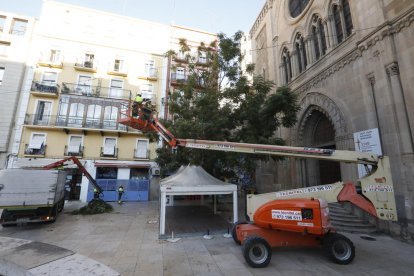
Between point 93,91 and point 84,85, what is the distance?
35.4 inches

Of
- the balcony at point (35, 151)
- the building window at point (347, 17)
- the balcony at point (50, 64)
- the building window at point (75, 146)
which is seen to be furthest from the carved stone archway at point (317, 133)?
the balcony at point (50, 64)

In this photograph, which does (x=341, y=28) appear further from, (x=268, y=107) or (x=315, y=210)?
(x=315, y=210)

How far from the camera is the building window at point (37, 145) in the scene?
18.8 m

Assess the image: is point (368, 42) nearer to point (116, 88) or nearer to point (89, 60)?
point (116, 88)

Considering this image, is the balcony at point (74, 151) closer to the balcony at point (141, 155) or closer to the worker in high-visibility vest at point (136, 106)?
the balcony at point (141, 155)

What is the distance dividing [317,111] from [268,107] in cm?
444

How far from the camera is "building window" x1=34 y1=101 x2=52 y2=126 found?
19.6 meters

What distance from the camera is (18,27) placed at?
70.3ft

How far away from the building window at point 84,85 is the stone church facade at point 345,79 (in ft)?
55.3

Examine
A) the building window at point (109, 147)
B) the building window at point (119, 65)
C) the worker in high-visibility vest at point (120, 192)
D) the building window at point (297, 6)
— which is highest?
the building window at point (297, 6)

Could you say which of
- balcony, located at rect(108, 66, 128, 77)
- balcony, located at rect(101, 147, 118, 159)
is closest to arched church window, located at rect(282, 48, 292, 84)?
balcony, located at rect(108, 66, 128, 77)

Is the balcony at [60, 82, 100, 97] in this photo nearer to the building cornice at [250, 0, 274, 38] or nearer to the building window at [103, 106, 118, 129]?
the building window at [103, 106, 118, 129]

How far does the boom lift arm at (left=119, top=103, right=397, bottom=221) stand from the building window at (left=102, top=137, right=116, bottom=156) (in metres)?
15.1

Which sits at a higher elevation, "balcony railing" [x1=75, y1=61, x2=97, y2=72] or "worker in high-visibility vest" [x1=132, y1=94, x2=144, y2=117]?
"balcony railing" [x1=75, y1=61, x2=97, y2=72]
